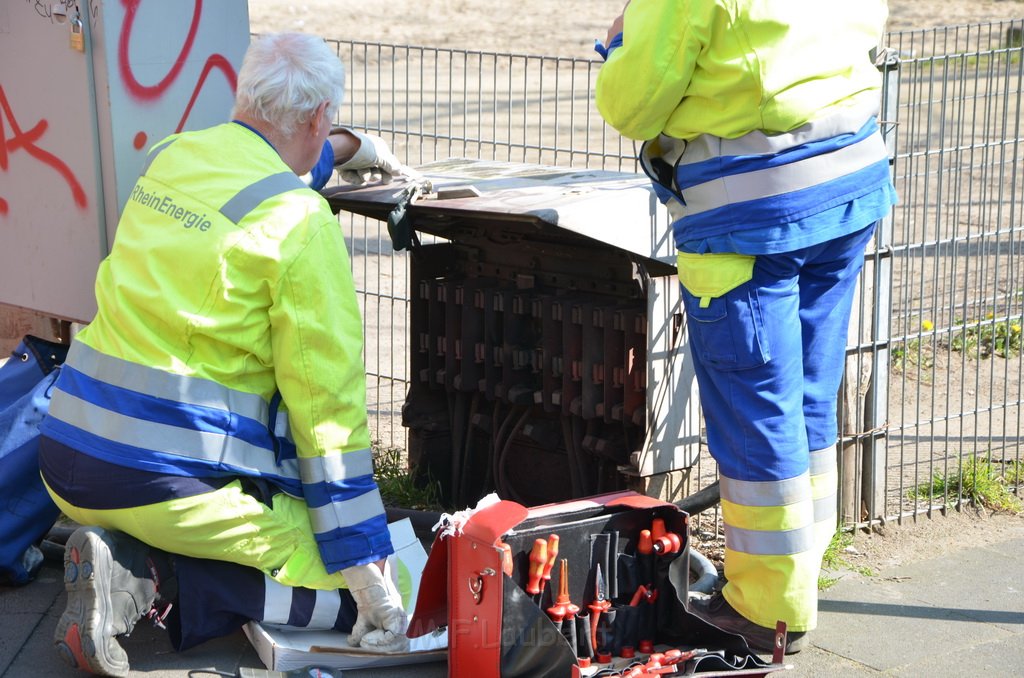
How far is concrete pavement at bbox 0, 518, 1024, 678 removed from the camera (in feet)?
10.8

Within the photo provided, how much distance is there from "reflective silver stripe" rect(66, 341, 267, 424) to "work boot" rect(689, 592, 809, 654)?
1233 millimetres

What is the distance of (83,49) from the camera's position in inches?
148

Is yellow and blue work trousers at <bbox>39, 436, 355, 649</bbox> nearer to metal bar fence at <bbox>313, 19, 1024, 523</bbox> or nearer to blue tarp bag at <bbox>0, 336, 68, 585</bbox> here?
blue tarp bag at <bbox>0, 336, 68, 585</bbox>

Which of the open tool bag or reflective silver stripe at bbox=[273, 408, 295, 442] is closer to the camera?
the open tool bag

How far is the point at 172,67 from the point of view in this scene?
387cm

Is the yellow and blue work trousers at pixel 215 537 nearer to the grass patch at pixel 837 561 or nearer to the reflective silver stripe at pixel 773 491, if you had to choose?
the reflective silver stripe at pixel 773 491

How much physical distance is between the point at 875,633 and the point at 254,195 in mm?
2015

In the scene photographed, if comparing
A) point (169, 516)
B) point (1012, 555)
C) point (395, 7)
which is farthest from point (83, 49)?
point (395, 7)

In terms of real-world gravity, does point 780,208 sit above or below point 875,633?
above

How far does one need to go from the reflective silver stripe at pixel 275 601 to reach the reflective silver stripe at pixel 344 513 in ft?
0.59

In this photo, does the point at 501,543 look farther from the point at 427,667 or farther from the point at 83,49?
the point at 83,49

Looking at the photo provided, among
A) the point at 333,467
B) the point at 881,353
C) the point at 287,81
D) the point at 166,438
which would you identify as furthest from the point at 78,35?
the point at 881,353

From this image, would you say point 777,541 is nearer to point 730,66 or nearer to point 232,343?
point 730,66

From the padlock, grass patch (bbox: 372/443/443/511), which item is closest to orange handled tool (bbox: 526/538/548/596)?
grass patch (bbox: 372/443/443/511)
